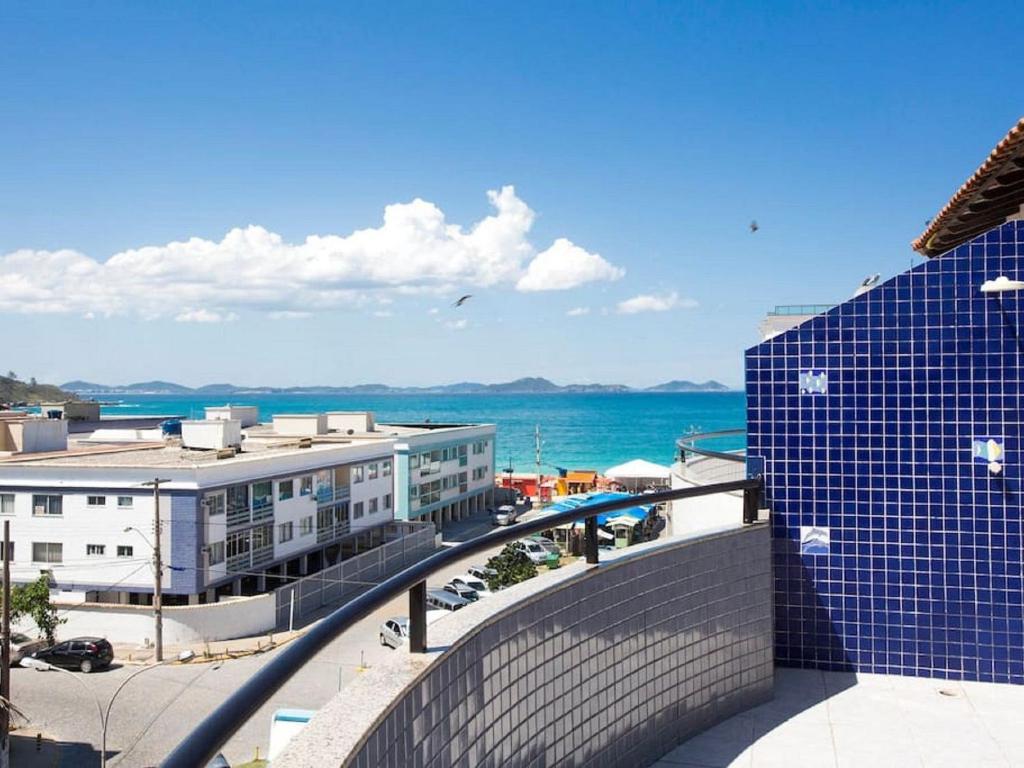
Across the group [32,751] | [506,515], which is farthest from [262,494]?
[506,515]

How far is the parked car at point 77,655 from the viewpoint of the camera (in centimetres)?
2250

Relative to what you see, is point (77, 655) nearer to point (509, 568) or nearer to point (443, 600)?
point (443, 600)

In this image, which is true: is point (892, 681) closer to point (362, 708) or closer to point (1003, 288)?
point (1003, 288)

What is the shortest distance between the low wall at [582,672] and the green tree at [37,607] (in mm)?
23006

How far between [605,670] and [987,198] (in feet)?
21.4

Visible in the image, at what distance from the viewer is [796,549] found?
6812 millimetres

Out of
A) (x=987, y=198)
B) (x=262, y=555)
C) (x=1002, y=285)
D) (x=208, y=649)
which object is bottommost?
(x=208, y=649)

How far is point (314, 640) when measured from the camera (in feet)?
7.53

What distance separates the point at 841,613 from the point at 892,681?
59cm

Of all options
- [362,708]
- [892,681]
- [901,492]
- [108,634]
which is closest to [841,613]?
[892,681]

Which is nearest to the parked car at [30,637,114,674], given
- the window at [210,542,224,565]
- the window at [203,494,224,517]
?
the window at [210,542,224,565]

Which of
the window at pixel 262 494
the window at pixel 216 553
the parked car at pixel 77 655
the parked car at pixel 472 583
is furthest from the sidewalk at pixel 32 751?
the parked car at pixel 472 583

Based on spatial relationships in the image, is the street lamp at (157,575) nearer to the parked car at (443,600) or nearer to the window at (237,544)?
the window at (237,544)

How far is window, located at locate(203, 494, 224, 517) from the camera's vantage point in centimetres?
2778
